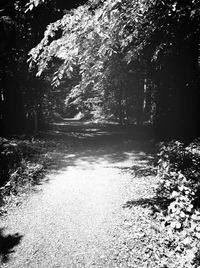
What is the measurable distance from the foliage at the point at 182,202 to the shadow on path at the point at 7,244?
3.76 m

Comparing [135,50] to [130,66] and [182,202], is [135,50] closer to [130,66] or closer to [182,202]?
[182,202]

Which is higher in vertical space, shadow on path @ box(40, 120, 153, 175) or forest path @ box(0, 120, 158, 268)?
shadow on path @ box(40, 120, 153, 175)

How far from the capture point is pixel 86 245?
18.9 feet

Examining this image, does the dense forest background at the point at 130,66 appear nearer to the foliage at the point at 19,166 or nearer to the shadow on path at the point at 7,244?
the foliage at the point at 19,166

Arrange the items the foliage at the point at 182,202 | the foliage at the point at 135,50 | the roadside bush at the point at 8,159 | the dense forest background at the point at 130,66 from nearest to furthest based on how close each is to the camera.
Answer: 1. the foliage at the point at 135,50
2. the foliage at the point at 182,202
3. the dense forest background at the point at 130,66
4. the roadside bush at the point at 8,159

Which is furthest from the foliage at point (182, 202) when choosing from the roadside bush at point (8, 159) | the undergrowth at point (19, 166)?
the roadside bush at point (8, 159)

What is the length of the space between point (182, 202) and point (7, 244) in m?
4.53

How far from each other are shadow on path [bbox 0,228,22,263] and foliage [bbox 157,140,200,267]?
3.76 m

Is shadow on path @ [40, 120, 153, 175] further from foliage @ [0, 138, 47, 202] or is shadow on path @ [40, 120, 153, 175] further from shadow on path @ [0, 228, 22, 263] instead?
shadow on path @ [0, 228, 22, 263]

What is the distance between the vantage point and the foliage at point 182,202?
203 inches

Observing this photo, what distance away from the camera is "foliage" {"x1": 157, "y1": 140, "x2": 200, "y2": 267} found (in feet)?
16.9

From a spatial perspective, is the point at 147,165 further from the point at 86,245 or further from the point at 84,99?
the point at 84,99

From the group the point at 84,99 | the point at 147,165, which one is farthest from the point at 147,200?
the point at 84,99

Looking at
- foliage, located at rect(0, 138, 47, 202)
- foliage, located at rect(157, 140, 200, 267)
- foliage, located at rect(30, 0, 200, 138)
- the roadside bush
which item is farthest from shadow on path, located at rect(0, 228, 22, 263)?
the roadside bush
